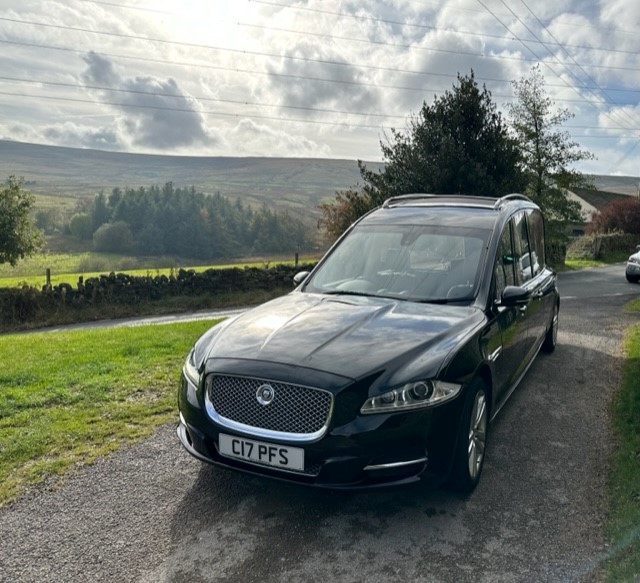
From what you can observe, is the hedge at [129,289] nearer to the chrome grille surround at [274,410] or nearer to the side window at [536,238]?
the side window at [536,238]

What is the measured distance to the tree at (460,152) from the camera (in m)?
19.5

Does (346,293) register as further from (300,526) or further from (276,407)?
(300,526)

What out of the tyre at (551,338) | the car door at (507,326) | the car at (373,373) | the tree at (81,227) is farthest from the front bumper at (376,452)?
the tree at (81,227)

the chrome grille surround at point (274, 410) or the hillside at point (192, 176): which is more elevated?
the chrome grille surround at point (274, 410)

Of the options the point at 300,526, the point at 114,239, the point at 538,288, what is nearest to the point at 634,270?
the point at 538,288

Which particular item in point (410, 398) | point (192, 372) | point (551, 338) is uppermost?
point (410, 398)

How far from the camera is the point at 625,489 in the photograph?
3.45 meters

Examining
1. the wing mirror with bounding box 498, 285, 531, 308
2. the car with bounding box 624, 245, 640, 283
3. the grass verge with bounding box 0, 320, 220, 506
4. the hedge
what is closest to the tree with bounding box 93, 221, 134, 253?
the hedge

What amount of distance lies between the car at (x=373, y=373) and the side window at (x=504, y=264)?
3 cm

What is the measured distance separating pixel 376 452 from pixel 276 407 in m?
0.60

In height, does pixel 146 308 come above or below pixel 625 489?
below

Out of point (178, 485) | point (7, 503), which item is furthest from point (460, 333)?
point (7, 503)

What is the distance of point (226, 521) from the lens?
311 cm

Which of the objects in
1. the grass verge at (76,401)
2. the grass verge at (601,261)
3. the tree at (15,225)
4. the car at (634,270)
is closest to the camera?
the grass verge at (76,401)
